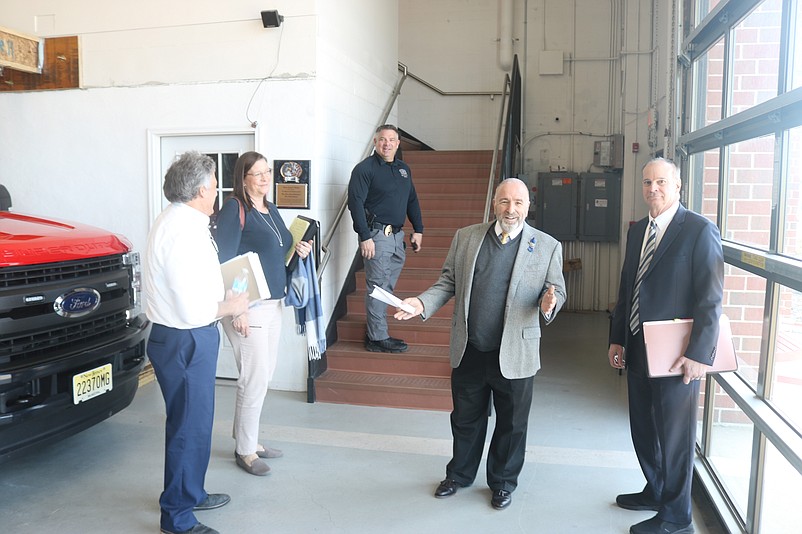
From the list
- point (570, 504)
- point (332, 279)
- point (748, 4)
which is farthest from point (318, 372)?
point (748, 4)

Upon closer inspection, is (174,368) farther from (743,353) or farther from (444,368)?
(743,353)

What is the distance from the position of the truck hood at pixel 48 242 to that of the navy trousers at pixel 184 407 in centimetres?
86

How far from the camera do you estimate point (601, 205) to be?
8.42m

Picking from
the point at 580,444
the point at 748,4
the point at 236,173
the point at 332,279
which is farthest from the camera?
the point at 332,279

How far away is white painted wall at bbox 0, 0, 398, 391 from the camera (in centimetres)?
492

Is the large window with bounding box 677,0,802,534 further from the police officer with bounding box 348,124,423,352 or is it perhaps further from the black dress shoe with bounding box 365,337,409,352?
the black dress shoe with bounding box 365,337,409,352

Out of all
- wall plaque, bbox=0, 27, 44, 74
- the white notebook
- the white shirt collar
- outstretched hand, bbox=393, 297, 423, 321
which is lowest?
outstretched hand, bbox=393, 297, 423, 321

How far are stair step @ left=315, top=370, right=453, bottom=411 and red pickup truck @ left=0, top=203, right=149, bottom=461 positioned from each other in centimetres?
147

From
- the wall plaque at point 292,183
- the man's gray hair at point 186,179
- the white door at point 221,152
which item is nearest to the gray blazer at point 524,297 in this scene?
the man's gray hair at point 186,179

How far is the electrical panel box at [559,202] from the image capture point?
848 centimetres

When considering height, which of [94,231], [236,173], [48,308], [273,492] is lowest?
[273,492]

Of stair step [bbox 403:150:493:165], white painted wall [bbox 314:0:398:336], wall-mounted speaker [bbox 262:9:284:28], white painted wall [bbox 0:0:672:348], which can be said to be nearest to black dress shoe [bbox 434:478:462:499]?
white painted wall [bbox 0:0:672:348]

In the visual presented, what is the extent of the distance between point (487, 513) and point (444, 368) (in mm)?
1806

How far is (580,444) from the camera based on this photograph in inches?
154
